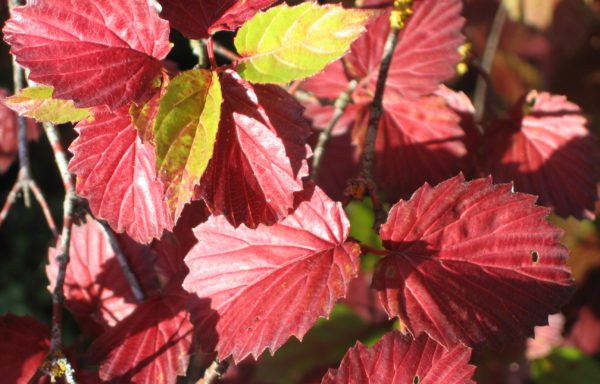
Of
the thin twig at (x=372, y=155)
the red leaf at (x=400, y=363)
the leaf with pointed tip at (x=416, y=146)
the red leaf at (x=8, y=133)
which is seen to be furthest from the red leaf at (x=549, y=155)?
the red leaf at (x=8, y=133)

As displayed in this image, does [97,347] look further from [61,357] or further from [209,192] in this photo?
[209,192]

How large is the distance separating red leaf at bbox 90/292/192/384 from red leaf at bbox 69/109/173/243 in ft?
0.51

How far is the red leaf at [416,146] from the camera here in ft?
2.85

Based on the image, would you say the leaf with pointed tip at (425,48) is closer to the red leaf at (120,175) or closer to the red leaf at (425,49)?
the red leaf at (425,49)

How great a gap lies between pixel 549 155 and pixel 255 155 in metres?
0.49

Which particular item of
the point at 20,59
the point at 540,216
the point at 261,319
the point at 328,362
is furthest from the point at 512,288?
the point at 328,362

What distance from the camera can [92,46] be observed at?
0.59 metres

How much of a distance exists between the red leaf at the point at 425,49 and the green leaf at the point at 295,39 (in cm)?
31

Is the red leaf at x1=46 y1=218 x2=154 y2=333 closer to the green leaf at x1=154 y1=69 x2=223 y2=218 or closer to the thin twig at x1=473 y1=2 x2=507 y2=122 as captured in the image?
the green leaf at x1=154 y1=69 x2=223 y2=218

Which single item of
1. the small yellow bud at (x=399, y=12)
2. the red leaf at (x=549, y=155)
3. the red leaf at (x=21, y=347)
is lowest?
Result: the red leaf at (x=21, y=347)

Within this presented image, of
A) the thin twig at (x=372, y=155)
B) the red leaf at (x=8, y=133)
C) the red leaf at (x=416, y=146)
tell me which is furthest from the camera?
the red leaf at (x=8, y=133)

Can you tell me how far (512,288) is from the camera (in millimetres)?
658

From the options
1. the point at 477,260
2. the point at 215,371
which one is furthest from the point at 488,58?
the point at 215,371

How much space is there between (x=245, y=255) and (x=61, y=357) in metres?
0.23
